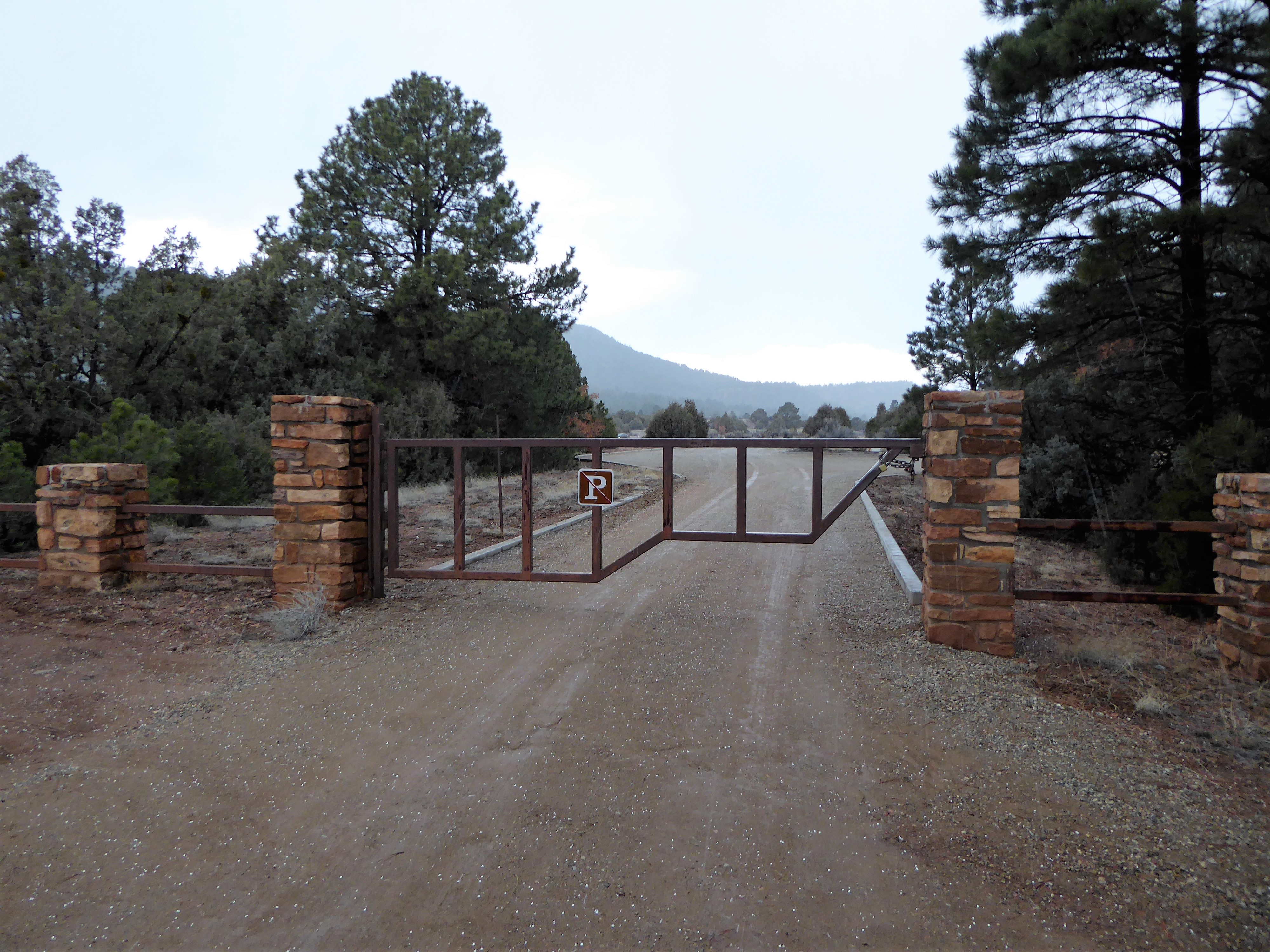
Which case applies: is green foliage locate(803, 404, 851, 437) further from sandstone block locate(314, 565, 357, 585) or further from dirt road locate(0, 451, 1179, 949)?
dirt road locate(0, 451, 1179, 949)

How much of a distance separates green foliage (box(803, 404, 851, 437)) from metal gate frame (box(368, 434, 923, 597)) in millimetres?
35647

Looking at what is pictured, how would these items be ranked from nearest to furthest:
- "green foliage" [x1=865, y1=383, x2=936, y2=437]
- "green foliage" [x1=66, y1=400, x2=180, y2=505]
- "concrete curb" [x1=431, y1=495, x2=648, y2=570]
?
"concrete curb" [x1=431, y1=495, x2=648, y2=570], "green foliage" [x1=66, y1=400, x2=180, y2=505], "green foliage" [x1=865, y1=383, x2=936, y2=437]

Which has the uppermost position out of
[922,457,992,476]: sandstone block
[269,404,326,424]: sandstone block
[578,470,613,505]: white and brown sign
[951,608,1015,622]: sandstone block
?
[269,404,326,424]: sandstone block

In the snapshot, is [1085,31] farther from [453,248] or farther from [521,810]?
[453,248]

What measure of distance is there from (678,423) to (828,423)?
1530cm

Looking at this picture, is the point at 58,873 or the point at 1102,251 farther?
the point at 1102,251

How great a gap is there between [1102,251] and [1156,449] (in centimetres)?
298

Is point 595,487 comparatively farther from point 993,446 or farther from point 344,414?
point 993,446

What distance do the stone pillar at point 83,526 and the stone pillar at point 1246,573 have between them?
9.76m

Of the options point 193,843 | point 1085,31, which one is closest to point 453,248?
point 1085,31

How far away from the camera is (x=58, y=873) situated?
2965 mm

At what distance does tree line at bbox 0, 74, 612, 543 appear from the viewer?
13008 millimetres

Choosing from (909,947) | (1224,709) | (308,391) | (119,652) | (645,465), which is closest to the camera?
(909,947)

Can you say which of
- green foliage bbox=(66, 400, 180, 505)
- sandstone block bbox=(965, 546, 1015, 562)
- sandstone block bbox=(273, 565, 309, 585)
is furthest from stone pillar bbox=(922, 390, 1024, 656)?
green foliage bbox=(66, 400, 180, 505)
